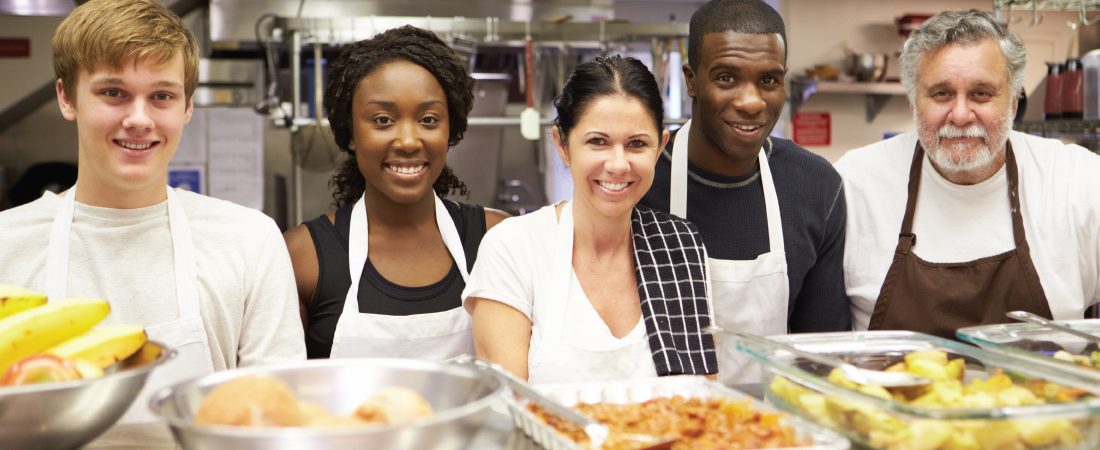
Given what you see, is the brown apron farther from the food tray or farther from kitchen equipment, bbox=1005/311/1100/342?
the food tray

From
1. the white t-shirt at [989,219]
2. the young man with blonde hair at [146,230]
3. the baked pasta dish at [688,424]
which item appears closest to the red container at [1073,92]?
the white t-shirt at [989,219]

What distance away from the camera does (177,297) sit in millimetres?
1724

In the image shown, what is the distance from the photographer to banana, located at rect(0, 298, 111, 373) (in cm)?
113

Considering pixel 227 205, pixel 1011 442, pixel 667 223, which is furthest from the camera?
pixel 667 223

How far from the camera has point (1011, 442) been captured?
1093 millimetres

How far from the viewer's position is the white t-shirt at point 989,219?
2.20 metres

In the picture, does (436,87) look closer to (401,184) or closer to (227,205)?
(401,184)

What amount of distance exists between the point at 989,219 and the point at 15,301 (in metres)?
2.02

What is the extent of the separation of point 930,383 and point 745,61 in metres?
1.03

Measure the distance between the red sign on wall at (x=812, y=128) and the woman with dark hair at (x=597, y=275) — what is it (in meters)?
4.33

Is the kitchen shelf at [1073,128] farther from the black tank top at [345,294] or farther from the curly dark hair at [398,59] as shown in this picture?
the black tank top at [345,294]

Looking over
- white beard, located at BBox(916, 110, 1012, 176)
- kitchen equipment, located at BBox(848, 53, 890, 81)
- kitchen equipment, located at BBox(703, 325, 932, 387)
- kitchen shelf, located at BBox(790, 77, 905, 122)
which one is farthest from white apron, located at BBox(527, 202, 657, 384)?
kitchen equipment, located at BBox(848, 53, 890, 81)

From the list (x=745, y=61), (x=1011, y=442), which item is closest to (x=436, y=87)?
(x=745, y=61)

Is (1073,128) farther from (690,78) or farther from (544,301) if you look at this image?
(544,301)
